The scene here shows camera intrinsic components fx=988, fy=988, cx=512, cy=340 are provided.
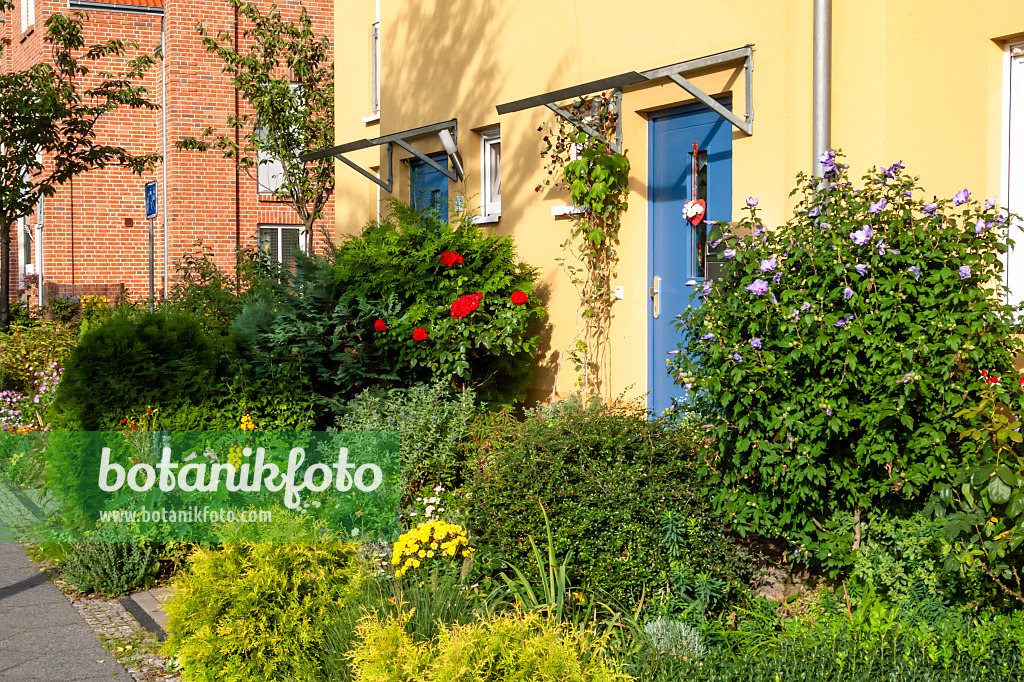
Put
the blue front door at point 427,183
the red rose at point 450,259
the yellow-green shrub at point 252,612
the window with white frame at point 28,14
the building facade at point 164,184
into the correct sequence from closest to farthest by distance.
→ the yellow-green shrub at point 252,612, the red rose at point 450,259, the blue front door at point 427,183, the building facade at point 164,184, the window with white frame at point 28,14

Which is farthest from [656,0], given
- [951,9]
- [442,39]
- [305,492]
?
[305,492]

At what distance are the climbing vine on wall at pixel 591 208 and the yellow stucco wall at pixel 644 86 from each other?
0.12 metres

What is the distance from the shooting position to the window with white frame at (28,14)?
23422 millimetres

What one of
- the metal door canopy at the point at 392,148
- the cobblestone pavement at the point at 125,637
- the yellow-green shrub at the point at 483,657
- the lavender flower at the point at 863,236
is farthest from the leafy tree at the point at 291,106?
the yellow-green shrub at the point at 483,657

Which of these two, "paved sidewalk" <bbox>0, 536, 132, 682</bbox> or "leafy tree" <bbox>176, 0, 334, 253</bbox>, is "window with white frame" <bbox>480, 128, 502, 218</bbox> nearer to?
"paved sidewalk" <bbox>0, 536, 132, 682</bbox>

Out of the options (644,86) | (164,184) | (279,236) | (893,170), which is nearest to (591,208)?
(644,86)

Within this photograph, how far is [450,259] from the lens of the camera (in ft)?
25.2

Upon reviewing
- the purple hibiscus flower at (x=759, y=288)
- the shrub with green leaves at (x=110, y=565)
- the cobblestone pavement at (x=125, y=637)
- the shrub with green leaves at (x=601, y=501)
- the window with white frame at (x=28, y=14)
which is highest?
the window with white frame at (x=28, y=14)

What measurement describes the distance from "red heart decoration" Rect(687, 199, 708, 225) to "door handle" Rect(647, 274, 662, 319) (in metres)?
0.62

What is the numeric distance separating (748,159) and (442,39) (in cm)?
432

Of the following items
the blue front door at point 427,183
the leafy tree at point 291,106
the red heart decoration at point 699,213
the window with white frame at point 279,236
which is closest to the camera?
the red heart decoration at point 699,213

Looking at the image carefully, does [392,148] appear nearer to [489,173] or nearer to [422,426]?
[489,173]

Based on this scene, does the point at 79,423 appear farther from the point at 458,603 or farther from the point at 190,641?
the point at 458,603

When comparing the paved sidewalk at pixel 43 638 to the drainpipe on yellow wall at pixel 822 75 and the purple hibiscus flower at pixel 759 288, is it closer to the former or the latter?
the purple hibiscus flower at pixel 759 288
